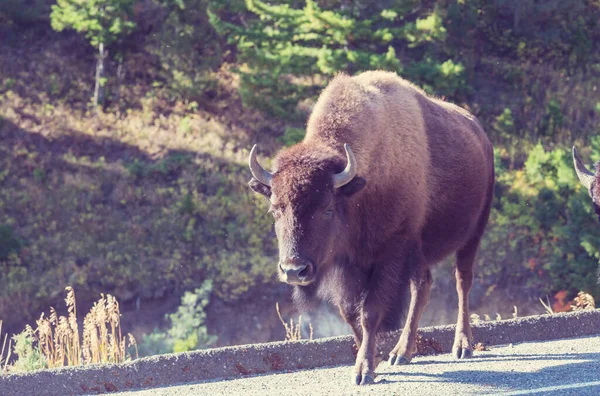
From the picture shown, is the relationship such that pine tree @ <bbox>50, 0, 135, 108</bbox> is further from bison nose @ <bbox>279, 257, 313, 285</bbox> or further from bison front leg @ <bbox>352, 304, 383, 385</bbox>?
bison nose @ <bbox>279, 257, 313, 285</bbox>

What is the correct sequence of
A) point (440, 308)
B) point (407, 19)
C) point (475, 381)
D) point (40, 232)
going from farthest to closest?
point (407, 19) → point (40, 232) → point (440, 308) → point (475, 381)

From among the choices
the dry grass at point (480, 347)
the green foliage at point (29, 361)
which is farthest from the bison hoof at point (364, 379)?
the green foliage at point (29, 361)

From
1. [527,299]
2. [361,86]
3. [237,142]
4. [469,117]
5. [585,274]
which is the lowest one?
[527,299]

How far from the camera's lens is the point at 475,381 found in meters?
6.66

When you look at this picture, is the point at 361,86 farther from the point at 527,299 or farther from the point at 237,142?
the point at 237,142

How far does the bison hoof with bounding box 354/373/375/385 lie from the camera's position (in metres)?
6.91

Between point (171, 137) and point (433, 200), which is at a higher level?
point (433, 200)

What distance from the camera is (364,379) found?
693 centimetres

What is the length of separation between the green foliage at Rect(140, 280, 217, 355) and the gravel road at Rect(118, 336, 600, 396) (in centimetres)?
781

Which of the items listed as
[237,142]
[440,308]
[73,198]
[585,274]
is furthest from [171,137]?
[585,274]

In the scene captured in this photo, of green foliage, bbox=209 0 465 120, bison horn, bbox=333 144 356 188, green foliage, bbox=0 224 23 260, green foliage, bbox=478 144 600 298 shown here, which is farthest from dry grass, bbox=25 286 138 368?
green foliage, bbox=0 224 23 260

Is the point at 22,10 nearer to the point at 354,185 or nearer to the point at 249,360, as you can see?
the point at 249,360

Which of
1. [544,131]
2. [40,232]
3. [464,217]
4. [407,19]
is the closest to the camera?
[464,217]

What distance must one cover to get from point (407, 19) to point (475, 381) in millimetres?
20814
